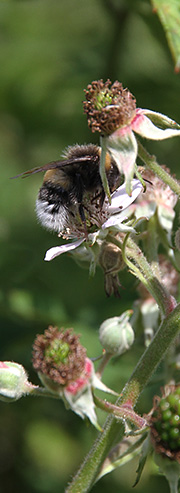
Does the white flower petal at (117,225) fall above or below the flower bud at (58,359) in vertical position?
above

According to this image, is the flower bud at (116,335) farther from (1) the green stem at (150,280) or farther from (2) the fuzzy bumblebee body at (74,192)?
(2) the fuzzy bumblebee body at (74,192)

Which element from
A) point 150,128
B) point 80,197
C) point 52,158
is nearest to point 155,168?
point 150,128

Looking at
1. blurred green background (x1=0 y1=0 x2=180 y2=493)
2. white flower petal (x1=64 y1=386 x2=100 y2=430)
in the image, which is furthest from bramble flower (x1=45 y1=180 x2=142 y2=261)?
blurred green background (x1=0 y1=0 x2=180 y2=493)

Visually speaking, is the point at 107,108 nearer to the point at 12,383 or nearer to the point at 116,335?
the point at 116,335

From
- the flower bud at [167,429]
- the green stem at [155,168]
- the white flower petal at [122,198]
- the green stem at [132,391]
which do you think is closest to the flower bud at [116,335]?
the green stem at [132,391]

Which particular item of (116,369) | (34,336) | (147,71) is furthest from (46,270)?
(147,71)

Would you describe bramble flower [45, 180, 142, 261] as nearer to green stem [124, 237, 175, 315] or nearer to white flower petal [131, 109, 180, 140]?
green stem [124, 237, 175, 315]

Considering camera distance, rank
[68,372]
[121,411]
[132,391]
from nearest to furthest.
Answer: [68,372]
[121,411]
[132,391]
